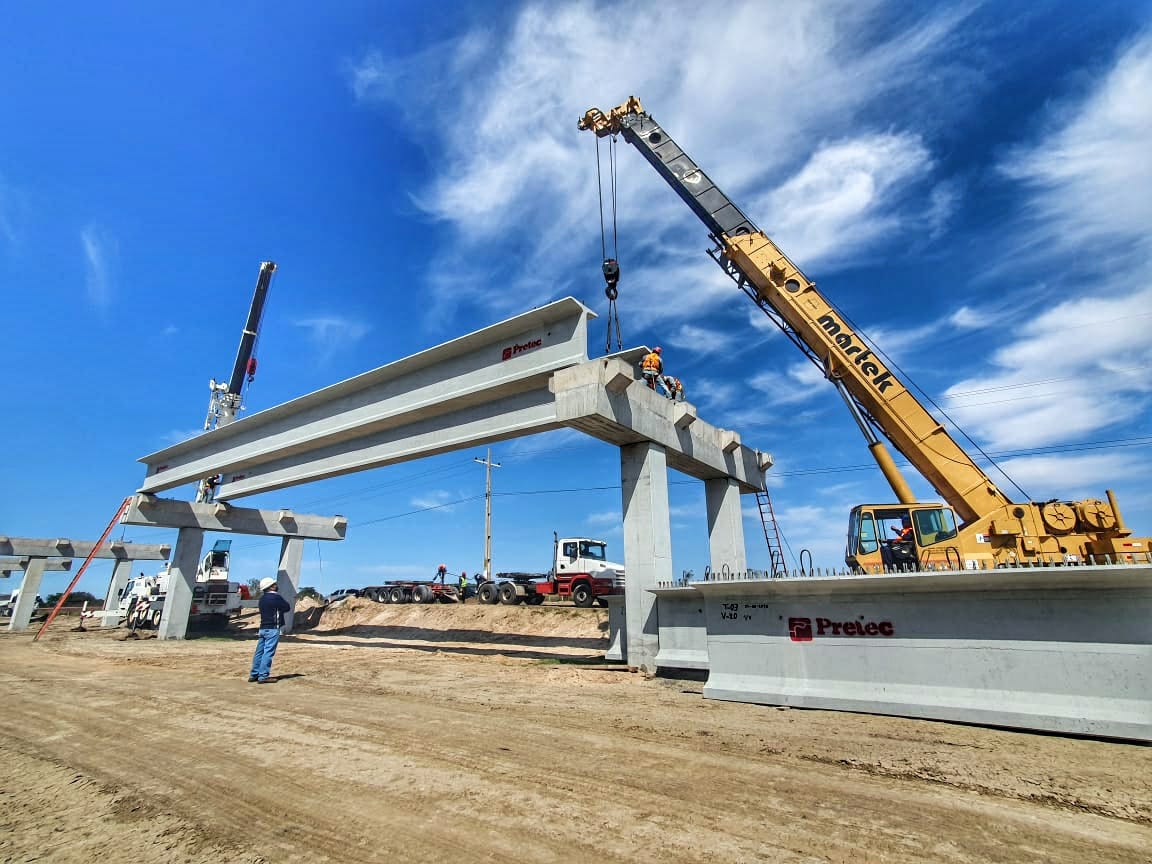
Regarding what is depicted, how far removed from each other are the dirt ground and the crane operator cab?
4.89m

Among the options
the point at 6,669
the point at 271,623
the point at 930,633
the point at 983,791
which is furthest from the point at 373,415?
the point at 983,791

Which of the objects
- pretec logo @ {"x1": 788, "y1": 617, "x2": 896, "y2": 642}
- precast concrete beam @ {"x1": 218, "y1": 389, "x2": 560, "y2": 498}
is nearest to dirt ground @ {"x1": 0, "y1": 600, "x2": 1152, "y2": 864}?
pretec logo @ {"x1": 788, "y1": 617, "x2": 896, "y2": 642}

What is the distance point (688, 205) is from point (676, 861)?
14.6 metres

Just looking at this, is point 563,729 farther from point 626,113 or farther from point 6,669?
point 626,113

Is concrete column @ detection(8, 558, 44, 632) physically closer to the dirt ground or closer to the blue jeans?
the dirt ground

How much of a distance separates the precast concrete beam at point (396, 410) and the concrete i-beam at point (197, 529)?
1126mm

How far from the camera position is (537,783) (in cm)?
402

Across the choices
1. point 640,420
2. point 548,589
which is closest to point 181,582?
point 548,589

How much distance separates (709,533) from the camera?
14.1 metres

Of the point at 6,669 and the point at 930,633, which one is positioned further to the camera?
the point at 6,669

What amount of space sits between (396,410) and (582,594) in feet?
39.6

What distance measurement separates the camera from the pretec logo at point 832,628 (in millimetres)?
6554

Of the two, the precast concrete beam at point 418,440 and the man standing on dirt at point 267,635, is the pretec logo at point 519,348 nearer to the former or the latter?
the precast concrete beam at point 418,440

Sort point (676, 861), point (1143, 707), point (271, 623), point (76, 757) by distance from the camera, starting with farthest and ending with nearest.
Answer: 1. point (271, 623)
2. point (1143, 707)
3. point (76, 757)
4. point (676, 861)
